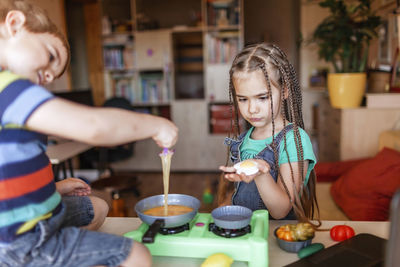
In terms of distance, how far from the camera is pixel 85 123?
0.62 m

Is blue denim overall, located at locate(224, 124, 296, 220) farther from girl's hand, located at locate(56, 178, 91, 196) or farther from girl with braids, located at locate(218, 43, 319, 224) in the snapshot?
girl's hand, located at locate(56, 178, 91, 196)

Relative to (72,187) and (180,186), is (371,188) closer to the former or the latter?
(72,187)

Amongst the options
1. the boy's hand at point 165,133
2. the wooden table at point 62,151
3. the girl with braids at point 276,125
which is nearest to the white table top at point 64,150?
the wooden table at point 62,151

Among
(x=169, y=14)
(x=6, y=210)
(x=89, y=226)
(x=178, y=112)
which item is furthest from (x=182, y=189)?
(x=6, y=210)

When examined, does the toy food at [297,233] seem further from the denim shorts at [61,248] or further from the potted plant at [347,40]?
the potted plant at [347,40]

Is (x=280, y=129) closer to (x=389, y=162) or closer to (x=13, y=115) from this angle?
(x=13, y=115)

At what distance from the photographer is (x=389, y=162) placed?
1985 millimetres

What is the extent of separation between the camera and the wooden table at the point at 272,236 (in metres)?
0.84

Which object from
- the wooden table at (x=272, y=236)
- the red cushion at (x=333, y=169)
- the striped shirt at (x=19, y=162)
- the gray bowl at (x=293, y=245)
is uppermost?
the striped shirt at (x=19, y=162)

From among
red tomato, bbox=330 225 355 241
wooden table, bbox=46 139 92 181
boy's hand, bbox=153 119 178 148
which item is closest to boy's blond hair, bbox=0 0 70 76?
boy's hand, bbox=153 119 178 148

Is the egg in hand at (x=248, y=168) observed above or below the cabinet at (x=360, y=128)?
above

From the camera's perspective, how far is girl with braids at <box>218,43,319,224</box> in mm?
1107

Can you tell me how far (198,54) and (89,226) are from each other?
409cm

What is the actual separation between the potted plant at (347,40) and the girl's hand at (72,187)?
2.33m
